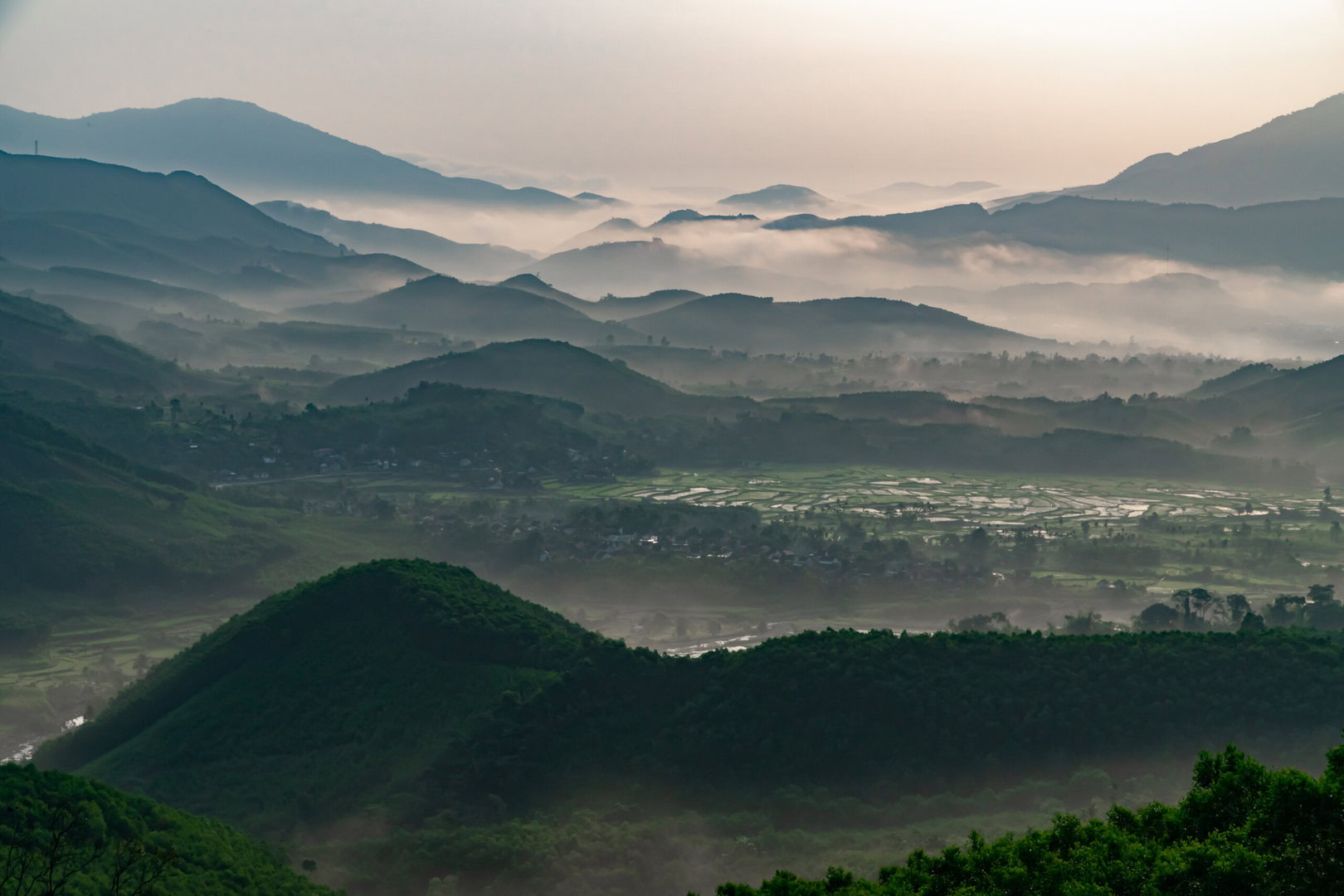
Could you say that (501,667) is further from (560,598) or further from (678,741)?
(560,598)

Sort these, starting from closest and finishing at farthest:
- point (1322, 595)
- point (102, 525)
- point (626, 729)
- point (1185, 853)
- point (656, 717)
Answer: point (1185, 853) → point (626, 729) → point (656, 717) → point (1322, 595) → point (102, 525)

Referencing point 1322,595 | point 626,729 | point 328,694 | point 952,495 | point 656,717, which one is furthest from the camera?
point 952,495

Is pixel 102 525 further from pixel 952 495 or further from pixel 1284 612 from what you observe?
pixel 952 495

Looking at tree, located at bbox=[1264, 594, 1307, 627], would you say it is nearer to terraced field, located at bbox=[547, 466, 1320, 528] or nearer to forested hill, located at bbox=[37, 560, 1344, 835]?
forested hill, located at bbox=[37, 560, 1344, 835]

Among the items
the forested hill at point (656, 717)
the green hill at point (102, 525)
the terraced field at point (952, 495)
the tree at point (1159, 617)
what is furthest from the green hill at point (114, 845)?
the terraced field at point (952, 495)

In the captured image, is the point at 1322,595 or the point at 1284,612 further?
the point at 1322,595

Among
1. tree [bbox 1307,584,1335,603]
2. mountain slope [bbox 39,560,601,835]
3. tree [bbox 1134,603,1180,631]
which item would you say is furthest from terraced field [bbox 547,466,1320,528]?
mountain slope [bbox 39,560,601,835]

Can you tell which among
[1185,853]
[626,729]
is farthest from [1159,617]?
[1185,853]

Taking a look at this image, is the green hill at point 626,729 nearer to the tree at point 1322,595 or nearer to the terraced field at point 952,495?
the tree at point 1322,595
